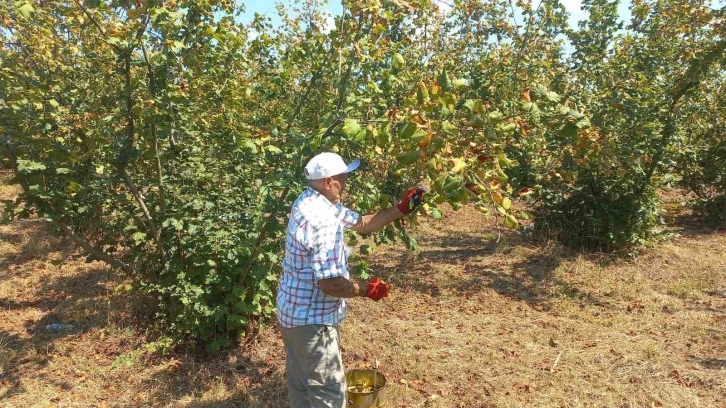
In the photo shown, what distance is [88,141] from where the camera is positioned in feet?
12.5

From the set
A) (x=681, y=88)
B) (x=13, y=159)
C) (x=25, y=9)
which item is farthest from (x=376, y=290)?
(x=681, y=88)

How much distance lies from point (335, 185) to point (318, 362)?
92cm

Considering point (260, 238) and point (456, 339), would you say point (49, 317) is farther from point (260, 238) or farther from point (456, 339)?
point (456, 339)

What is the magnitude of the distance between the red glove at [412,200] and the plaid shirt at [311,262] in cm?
44

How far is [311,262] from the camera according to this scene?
230 centimetres

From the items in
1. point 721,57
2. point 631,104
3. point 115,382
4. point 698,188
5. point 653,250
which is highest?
point 721,57

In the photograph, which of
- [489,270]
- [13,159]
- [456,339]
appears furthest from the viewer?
[489,270]

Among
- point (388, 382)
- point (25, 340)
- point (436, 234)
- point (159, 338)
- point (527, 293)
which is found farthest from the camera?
point (436, 234)

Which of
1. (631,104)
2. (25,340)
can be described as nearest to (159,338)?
(25,340)

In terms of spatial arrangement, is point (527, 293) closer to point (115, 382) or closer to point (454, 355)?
point (454, 355)

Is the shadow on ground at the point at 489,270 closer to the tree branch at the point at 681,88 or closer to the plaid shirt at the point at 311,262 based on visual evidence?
the tree branch at the point at 681,88

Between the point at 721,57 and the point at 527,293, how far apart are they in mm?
3296

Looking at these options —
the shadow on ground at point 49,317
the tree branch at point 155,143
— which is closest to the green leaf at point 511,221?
the tree branch at point 155,143

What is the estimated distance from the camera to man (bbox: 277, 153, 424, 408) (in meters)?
2.28
